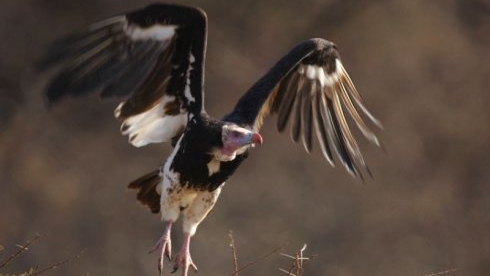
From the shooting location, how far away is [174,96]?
7.55 metres

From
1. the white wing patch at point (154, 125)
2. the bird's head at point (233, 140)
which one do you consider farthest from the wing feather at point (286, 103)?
the bird's head at point (233, 140)

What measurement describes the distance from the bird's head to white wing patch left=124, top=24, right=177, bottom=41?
0.51 metres

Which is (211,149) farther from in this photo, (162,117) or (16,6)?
(16,6)

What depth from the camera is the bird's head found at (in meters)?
7.22

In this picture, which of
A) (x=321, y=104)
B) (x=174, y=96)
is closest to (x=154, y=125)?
(x=174, y=96)

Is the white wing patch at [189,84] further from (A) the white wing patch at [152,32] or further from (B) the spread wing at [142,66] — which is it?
(A) the white wing patch at [152,32]

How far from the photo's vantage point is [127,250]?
12242 mm

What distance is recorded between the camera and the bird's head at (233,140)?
7.22m

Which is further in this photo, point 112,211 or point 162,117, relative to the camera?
point 112,211

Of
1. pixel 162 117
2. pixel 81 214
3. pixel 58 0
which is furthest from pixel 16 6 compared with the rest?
pixel 162 117

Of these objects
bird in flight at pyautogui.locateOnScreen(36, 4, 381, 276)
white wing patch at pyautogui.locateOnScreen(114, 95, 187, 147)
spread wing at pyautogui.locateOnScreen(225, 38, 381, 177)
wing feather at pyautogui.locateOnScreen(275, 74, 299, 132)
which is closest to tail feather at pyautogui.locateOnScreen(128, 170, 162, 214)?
bird in flight at pyautogui.locateOnScreen(36, 4, 381, 276)

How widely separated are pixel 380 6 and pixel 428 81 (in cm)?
99

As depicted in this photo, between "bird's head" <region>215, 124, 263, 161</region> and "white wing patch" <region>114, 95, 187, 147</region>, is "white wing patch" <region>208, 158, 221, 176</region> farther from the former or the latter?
"white wing patch" <region>114, 95, 187, 147</region>

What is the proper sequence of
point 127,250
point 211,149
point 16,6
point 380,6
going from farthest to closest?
point 380,6, point 16,6, point 127,250, point 211,149
